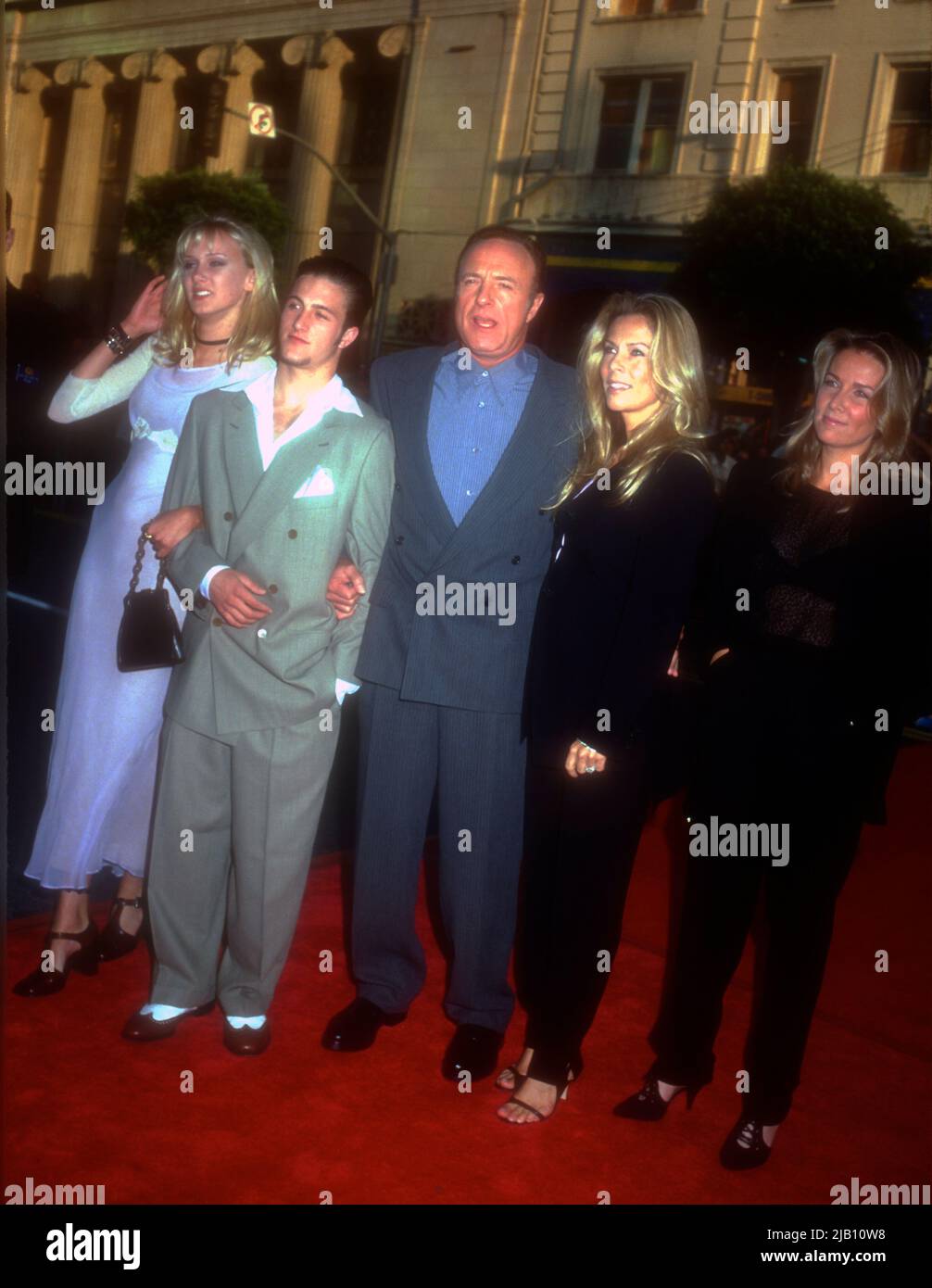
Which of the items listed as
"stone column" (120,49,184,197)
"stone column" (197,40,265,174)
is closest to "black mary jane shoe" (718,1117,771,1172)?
"stone column" (120,49,184,197)

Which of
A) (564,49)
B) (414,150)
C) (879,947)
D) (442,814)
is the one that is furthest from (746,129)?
(442,814)

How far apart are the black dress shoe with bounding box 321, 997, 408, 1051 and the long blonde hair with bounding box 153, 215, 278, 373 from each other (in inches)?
63.0

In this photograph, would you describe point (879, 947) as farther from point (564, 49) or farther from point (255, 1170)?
point (564, 49)

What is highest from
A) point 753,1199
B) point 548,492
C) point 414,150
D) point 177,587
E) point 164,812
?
point 414,150

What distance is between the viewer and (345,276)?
261 cm

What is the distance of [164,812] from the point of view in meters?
2.69

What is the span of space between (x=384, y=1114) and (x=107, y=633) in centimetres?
131

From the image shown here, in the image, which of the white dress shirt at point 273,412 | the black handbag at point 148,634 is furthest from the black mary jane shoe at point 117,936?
the white dress shirt at point 273,412

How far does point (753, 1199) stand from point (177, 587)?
1808 mm

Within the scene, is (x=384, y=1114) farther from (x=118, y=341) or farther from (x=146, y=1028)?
(x=118, y=341)

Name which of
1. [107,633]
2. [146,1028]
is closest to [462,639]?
[107,633]

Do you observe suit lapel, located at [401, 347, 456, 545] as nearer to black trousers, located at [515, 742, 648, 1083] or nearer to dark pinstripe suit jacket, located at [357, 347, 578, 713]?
dark pinstripe suit jacket, located at [357, 347, 578, 713]

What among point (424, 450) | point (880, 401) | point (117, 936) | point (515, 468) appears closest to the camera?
point (880, 401)
